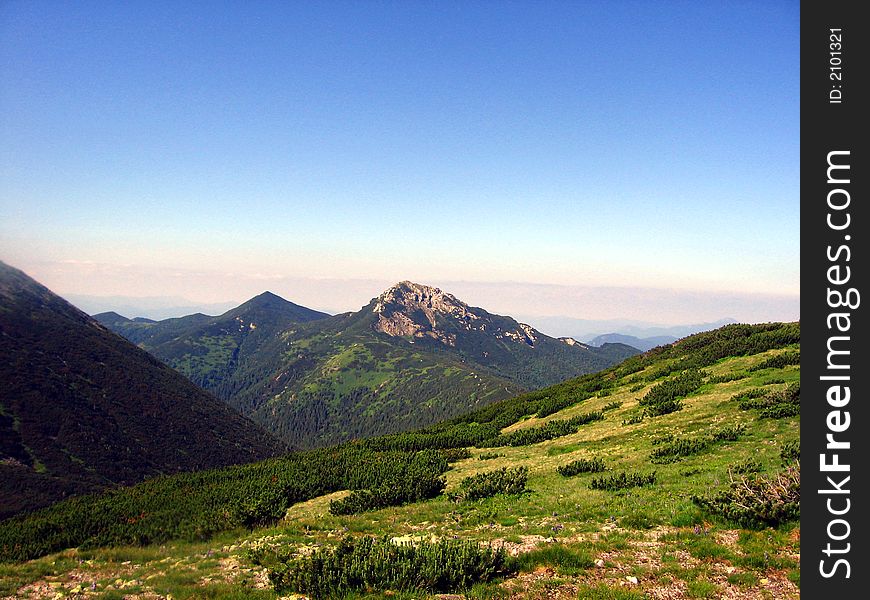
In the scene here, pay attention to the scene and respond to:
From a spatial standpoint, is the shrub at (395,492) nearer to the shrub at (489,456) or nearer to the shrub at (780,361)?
the shrub at (489,456)

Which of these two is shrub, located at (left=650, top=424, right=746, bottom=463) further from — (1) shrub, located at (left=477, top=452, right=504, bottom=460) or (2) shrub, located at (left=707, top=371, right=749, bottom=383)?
(2) shrub, located at (left=707, top=371, right=749, bottom=383)

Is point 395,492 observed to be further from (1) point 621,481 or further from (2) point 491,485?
(1) point 621,481

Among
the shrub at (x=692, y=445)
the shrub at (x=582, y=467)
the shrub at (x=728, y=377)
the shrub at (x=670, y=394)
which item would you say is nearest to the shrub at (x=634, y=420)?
the shrub at (x=670, y=394)

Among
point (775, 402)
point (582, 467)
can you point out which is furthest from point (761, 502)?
point (775, 402)

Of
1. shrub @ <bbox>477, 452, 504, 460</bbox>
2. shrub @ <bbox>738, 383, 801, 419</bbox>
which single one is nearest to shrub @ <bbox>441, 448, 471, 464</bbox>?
shrub @ <bbox>477, 452, 504, 460</bbox>

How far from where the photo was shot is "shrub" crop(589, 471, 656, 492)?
55.9ft

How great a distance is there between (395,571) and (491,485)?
10755 mm

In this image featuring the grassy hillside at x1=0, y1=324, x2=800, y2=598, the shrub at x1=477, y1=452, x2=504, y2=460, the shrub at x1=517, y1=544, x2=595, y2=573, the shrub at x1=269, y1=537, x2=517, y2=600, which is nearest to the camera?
the shrub at x1=269, y1=537, x2=517, y2=600

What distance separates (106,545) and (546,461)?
2041cm

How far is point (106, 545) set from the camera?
629 inches

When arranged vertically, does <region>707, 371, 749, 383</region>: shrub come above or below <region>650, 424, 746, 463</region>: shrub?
above

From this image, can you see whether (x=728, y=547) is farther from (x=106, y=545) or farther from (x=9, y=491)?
(x=9, y=491)
